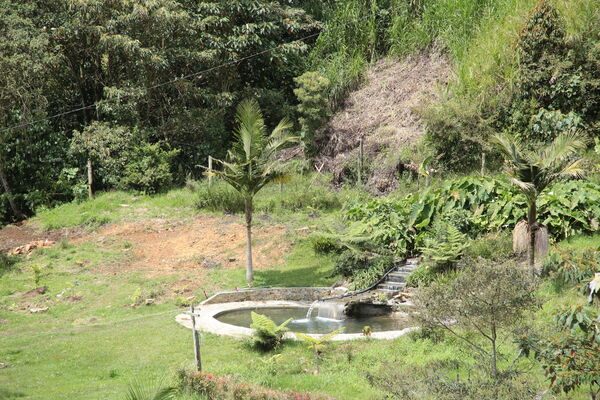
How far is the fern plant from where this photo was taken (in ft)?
43.5

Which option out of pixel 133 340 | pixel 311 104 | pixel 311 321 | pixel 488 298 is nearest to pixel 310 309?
pixel 311 321

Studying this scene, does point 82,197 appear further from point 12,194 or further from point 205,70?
point 205,70

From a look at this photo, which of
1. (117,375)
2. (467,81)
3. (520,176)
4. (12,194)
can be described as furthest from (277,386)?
(12,194)

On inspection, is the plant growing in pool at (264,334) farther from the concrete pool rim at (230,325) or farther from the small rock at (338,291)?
the small rock at (338,291)

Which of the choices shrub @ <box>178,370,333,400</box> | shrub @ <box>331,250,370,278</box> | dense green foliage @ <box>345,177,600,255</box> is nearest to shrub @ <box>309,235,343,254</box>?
dense green foliage @ <box>345,177,600,255</box>

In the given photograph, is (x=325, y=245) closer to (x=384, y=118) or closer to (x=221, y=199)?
(x=221, y=199)

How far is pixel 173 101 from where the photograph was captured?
2509cm

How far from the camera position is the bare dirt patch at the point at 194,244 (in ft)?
54.3

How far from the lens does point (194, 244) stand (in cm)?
1789

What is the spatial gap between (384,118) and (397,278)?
10.8 m

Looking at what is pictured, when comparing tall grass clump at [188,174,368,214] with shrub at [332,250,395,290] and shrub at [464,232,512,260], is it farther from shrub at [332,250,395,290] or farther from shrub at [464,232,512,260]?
shrub at [464,232,512,260]

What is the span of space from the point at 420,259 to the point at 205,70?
45.6ft

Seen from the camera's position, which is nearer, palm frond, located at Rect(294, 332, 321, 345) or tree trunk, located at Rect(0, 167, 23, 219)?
palm frond, located at Rect(294, 332, 321, 345)

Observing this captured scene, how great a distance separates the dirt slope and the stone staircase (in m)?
6.69
